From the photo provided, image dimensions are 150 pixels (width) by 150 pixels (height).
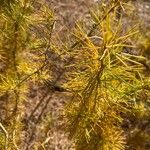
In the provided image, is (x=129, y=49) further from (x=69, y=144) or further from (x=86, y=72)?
(x=86, y=72)

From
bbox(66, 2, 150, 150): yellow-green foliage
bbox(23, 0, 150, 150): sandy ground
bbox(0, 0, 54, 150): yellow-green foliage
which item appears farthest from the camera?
bbox(23, 0, 150, 150): sandy ground

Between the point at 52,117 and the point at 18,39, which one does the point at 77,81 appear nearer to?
the point at 18,39

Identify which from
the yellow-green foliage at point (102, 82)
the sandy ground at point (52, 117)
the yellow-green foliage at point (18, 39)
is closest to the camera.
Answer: the yellow-green foliage at point (102, 82)

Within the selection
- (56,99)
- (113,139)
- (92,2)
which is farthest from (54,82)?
(113,139)

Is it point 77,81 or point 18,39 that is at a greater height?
point 18,39

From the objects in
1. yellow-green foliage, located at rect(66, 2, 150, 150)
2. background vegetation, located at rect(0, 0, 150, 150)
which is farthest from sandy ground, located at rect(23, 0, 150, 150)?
yellow-green foliage, located at rect(66, 2, 150, 150)

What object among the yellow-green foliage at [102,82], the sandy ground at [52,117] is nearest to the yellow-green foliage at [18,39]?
the yellow-green foliage at [102,82]

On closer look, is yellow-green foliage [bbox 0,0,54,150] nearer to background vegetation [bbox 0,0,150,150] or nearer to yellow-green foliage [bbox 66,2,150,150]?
background vegetation [bbox 0,0,150,150]

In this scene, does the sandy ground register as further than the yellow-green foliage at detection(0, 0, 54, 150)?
Yes

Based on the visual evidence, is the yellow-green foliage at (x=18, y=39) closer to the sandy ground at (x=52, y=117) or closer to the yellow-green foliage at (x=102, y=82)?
the yellow-green foliage at (x=102, y=82)

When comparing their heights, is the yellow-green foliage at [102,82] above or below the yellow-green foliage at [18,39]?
below

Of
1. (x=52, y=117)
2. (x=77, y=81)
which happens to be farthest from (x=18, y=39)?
(x=52, y=117)
